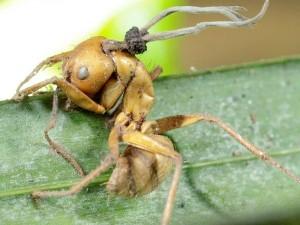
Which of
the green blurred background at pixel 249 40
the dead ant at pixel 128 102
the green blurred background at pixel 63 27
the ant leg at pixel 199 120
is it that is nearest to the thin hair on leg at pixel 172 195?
the dead ant at pixel 128 102

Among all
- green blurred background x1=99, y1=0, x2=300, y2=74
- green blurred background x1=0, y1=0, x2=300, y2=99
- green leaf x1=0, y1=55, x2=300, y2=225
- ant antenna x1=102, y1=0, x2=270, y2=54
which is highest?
ant antenna x1=102, y1=0, x2=270, y2=54

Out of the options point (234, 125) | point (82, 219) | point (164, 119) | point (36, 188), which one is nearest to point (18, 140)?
point (36, 188)

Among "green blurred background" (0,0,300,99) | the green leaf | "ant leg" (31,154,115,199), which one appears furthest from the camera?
"green blurred background" (0,0,300,99)

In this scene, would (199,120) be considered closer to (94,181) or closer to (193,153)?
(193,153)

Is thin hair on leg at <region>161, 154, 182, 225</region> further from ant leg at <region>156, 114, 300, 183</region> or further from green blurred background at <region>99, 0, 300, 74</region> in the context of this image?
green blurred background at <region>99, 0, 300, 74</region>

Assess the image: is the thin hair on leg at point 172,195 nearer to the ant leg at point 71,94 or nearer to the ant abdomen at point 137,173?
the ant abdomen at point 137,173

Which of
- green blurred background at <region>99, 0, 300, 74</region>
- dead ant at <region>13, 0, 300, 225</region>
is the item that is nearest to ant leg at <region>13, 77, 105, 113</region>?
dead ant at <region>13, 0, 300, 225</region>
